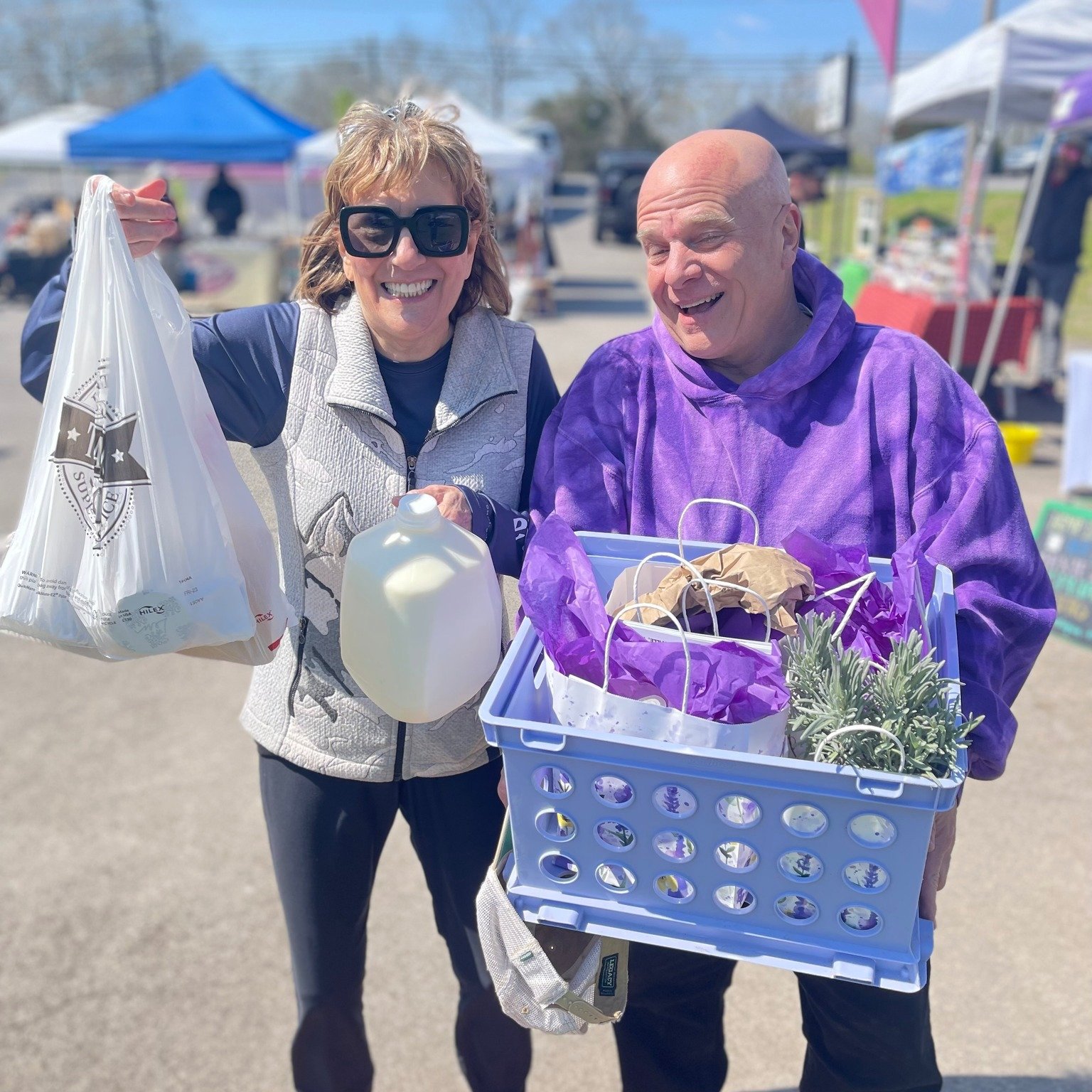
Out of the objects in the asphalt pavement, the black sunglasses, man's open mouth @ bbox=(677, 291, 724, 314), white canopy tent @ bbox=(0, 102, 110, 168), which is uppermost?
the black sunglasses

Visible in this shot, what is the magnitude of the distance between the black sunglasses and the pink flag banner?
10.3 metres

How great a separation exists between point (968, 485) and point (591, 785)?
741mm

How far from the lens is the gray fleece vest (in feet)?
5.96

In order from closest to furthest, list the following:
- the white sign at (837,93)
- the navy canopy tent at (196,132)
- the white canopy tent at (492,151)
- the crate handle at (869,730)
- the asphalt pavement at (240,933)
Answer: the crate handle at (869,730), the asphalt pavement at (240,933), the navy canopy tent at (196,132), the white canopy tent at (492,151), the white sign at (837,93)

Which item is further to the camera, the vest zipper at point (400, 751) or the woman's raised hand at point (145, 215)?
the vest zipper at point (400, 751)

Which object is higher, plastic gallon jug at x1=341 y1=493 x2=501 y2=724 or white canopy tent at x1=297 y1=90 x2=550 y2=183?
plastic gallon jug at x1=341 y1=493 x2=501 y2=724

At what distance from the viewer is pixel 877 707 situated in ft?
4.01

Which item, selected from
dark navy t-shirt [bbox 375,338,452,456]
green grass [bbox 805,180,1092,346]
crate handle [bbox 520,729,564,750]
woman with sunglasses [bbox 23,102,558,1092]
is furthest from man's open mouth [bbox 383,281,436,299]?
green grass [bbox 805,180,1092,346]

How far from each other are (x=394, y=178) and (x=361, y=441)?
0.45 m

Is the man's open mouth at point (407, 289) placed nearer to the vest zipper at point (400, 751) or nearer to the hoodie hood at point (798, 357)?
the hoodie hood at point (798, 357)

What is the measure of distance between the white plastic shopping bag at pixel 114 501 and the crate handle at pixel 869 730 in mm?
934

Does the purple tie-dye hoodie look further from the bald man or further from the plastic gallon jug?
the plastic gallon jug

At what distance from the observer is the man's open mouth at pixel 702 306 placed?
5.39 feet

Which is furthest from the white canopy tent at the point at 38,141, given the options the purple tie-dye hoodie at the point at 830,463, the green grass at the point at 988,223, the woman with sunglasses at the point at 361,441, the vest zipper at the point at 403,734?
the purple tie-dye hoodie at the point at 830,463
